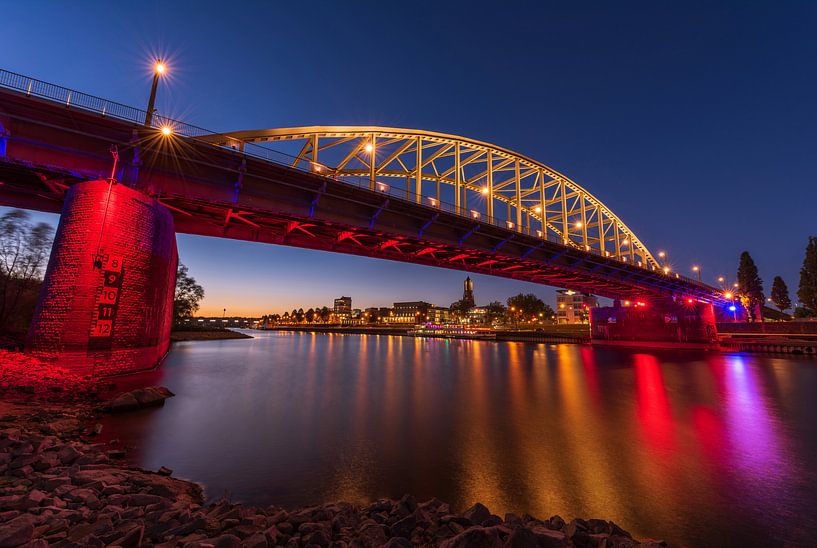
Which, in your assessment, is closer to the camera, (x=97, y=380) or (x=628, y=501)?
(x=628, y=501)

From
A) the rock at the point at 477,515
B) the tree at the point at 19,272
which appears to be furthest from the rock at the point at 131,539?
the tree at the point at 19,272

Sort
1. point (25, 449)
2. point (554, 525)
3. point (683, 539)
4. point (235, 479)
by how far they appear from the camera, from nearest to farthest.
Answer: point (554, 525) → point (683, 539) → point (25, 449) → point (235, 479)

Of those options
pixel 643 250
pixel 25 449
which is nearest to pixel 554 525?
pixel 25 449

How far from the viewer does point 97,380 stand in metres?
13.3

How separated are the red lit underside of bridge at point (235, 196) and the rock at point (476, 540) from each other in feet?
67.7

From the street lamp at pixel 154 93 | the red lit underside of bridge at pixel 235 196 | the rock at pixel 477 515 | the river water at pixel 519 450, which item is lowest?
the river water at pixel 519 450

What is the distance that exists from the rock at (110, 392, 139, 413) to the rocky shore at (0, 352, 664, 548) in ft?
13.2

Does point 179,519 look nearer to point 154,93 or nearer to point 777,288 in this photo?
point 154,93

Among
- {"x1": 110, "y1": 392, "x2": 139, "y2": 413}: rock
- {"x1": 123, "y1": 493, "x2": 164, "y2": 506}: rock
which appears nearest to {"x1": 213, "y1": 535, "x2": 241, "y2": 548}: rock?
{"x1": 123, "y1": 493, "x2": 164, "y2": 506}: rock

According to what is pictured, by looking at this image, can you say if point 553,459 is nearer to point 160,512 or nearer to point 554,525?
point 554,525

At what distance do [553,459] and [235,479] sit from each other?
7574mm

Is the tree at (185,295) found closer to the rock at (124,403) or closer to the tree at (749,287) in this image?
the rock at (124,403)

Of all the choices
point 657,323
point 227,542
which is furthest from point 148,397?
point 657,323

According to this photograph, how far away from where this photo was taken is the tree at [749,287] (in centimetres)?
8281
